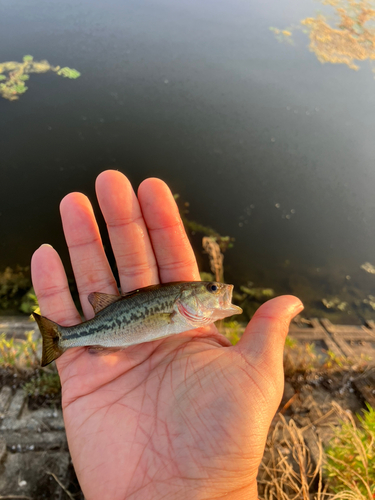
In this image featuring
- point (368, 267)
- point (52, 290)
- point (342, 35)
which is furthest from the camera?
point (342, 35)

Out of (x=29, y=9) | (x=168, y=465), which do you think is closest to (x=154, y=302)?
(x=168, y=465)

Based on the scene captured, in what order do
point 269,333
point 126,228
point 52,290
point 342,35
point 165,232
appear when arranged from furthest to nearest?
point 342,35, point 165,232, point 126,228, point 52,290, point 269,333

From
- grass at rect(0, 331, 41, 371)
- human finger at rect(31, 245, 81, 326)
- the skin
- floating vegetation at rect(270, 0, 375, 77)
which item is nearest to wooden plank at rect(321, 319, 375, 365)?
the skin

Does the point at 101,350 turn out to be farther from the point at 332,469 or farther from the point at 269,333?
the point at 332,469

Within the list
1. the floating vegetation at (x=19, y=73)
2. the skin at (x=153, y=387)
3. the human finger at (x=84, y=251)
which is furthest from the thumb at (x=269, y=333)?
the floating vegetation at (x=19, y=73)

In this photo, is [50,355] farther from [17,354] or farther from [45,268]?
[17,354]

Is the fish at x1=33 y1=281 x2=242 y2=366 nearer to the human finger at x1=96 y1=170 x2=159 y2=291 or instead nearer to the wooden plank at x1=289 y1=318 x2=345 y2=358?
the human finger at x1=96 y1=170 x2=159 y2=291

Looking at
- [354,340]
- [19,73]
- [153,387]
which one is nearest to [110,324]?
[153,387]
